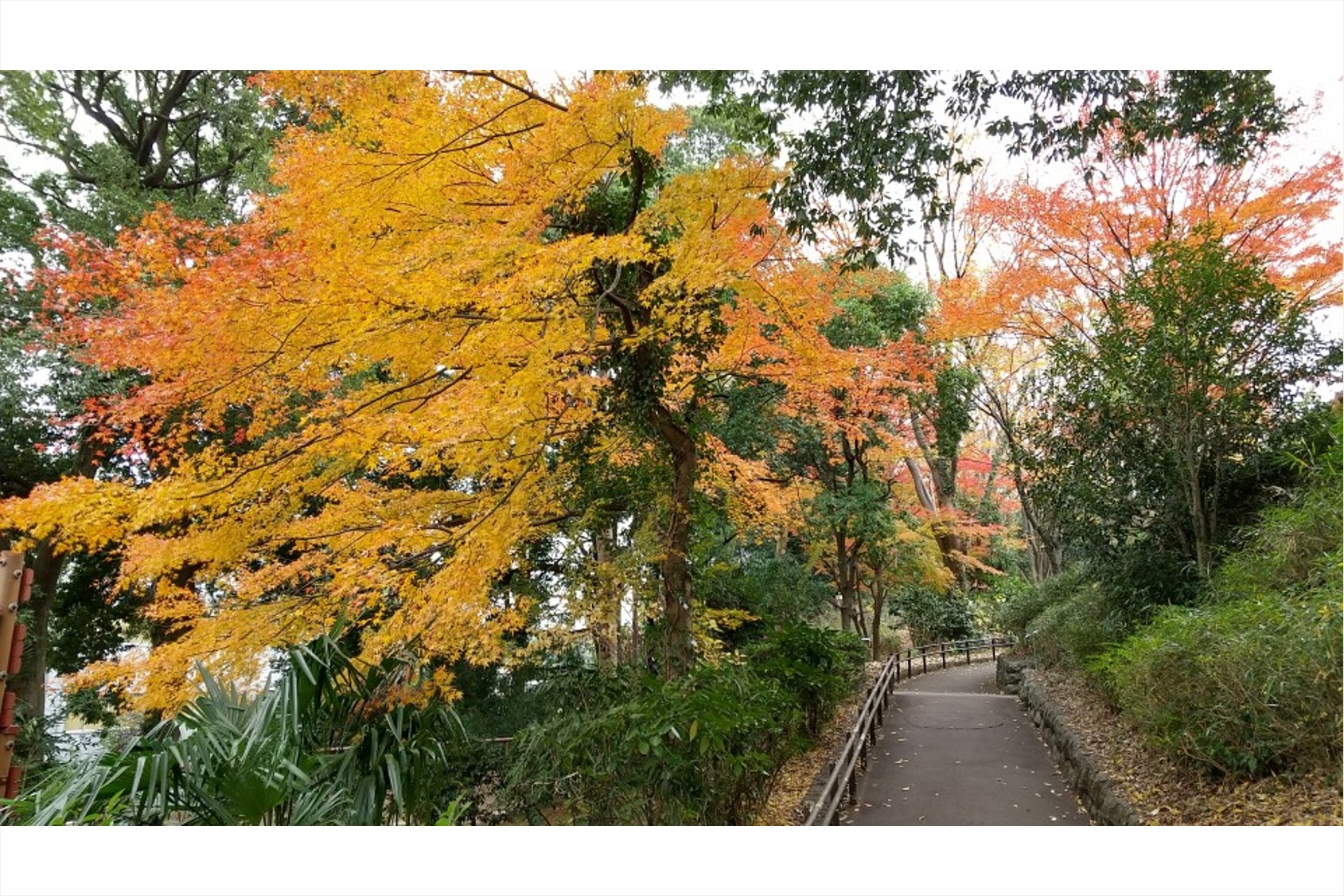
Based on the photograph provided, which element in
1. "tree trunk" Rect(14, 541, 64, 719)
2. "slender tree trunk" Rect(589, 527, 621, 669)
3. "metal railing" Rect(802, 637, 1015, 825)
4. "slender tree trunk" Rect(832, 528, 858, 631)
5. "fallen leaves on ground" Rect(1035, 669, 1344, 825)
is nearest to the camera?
"fallen leaves on ground" Rect(1035, 669, 1344, 825)

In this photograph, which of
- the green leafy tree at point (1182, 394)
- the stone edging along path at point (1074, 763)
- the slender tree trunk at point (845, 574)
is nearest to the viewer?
the stone edging along path at point (1074, 763)

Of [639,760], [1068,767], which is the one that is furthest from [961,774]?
[639,760]

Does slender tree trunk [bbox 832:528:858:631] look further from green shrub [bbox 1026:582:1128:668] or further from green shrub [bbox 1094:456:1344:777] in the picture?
green shrub [bbox 1094:456:1344:777]

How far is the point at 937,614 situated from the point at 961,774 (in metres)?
7.47

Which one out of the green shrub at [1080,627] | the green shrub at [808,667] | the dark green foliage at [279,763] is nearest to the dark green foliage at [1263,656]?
the green shrub at [1080,627]

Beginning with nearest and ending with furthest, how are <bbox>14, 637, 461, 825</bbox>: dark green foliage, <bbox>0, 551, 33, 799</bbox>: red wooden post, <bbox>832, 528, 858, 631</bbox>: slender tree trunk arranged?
<bbox>14, 637, 461, 825</bbox>: dark green foliage, <bbox>0, 551, 33, 799</bbox>: red wooden post, <bbox>832, 528, 858, 631</bbox>: slender tree trunk

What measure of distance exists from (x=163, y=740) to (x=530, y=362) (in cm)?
216

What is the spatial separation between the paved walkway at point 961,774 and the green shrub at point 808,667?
0.47m

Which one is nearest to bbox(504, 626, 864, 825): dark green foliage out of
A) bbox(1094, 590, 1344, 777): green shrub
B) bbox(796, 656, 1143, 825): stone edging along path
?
bbox(796, 656, 1143, 825): stone edging along path

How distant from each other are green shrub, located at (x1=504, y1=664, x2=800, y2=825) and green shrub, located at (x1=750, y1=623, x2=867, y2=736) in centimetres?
165

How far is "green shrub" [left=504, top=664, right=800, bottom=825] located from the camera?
2732mm

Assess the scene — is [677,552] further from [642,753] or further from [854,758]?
[642,753]

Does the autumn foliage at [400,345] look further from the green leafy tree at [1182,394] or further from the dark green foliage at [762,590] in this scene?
the dark green foliage at [762,590]

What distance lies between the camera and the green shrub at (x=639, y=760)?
2.73 metres
